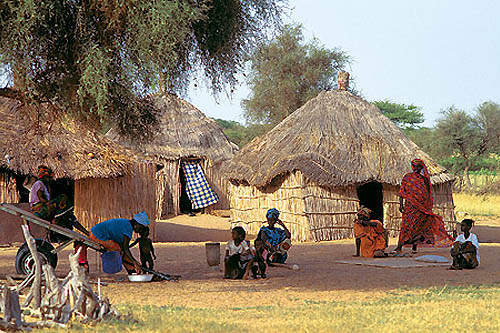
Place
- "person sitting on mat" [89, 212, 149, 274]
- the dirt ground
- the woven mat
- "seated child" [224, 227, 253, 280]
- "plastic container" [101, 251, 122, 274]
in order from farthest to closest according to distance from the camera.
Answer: the woven mat, "seated child" [224, 227, 253, 280], "person sitting on mat" [89, 212, 149, 274], "plastic container" [101, 251, 122, 274], the dirt ground

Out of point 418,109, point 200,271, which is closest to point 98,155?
point 200,271

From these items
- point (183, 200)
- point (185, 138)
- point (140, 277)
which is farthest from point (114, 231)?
point (183, 200)

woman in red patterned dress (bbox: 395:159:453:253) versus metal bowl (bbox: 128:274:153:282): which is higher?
woman in red patterned dress (bbox: 395:159:453:253)

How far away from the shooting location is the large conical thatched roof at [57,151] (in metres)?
15.2

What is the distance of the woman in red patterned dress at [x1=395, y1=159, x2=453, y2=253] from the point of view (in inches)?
500

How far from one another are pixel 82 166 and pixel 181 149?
9821 mm

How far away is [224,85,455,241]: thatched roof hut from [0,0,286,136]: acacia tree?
716 cm

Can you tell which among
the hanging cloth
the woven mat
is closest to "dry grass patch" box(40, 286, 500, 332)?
the woven mat

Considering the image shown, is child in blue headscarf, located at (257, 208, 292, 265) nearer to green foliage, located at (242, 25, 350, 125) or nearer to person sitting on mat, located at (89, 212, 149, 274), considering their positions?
person sitting on mat, located at (89, 212, 149, 274)

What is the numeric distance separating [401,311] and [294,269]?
4254 mm

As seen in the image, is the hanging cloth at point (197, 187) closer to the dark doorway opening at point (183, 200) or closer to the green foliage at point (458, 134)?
the dark doorway opening at point (183, 200)

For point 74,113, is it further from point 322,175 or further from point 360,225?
point 322,175

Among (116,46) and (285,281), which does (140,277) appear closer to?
(285,281)

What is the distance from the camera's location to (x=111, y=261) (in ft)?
28.9
